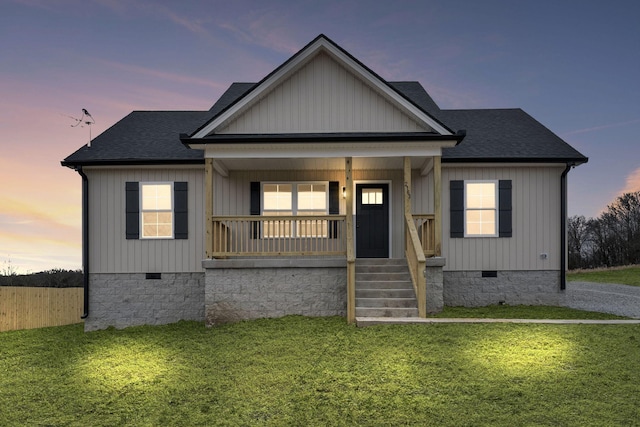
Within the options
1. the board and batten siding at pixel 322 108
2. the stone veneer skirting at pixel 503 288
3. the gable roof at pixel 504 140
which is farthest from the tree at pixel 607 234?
the board and batten siding at pixel 322 108

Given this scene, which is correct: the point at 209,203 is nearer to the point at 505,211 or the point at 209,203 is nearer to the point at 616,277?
the point at 505,211

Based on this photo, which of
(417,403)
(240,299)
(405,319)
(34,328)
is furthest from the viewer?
(34,328)

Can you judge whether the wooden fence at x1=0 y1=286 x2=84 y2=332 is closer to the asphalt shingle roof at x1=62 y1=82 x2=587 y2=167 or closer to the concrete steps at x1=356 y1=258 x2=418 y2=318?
the asphalt shingle roof at x1=62 y1=82 x2=587 y2=167

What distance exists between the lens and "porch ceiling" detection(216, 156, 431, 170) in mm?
11023

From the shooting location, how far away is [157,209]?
11867 millimetres

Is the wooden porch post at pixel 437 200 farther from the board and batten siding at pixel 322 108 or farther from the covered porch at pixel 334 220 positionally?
the board and batten siding at pixel 322 108

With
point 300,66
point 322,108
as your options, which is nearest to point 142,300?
point 322,108

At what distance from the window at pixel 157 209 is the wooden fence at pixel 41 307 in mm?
4190

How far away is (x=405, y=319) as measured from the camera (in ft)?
29.1

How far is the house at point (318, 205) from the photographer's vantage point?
1005 cm

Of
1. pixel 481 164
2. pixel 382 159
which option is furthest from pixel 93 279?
pixel 481 164

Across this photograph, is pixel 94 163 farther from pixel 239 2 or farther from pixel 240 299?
pixel 239 2

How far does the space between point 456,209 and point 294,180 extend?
15.0 feet

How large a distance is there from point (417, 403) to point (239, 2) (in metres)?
12.5
